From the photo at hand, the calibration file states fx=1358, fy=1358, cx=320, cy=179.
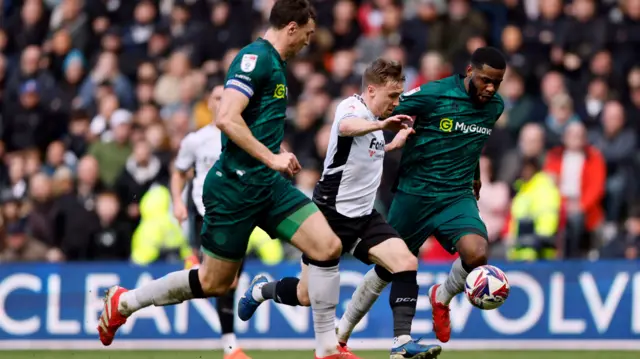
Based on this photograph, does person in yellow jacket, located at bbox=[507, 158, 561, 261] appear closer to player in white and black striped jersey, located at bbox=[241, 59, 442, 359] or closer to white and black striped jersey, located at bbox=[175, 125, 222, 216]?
white and black striped jersey, located at bbox=[175, 125, 222, 216]

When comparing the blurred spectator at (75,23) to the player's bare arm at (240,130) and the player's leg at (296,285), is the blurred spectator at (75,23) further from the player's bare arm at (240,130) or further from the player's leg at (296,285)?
the player's bare arm at (240,130)

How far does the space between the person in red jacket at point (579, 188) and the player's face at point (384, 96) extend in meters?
5.51

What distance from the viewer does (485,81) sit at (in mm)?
11164

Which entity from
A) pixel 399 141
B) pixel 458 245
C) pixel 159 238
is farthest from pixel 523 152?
pixel 399 141

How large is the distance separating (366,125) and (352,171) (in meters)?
0.72

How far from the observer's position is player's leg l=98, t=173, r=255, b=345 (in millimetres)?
9938

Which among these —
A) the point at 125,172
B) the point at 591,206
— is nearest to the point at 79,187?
the point at 125,172

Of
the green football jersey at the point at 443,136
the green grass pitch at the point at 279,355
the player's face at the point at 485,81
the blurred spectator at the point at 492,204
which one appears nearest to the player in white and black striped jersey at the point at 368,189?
the green football jersey at the point at 443,136

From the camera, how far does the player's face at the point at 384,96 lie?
427 inches

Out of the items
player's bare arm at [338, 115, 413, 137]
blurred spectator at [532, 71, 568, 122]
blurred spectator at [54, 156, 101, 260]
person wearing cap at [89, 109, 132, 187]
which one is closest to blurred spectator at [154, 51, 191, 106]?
person wearing cap at [89, 109, 132, 187]

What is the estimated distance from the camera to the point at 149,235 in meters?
16.8

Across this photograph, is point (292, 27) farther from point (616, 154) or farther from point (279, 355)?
point (616, 154)

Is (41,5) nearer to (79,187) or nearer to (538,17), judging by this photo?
(79,187)

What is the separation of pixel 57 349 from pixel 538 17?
790 cm
